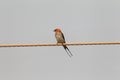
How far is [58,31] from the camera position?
500 inches

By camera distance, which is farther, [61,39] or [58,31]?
[58,31]

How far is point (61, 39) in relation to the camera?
11.6m

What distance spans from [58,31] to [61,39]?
1137mm

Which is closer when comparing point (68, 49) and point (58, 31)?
point (68, 49)

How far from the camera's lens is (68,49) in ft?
36.8

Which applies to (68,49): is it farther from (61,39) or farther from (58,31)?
(58,31)

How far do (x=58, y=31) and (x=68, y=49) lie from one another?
1585mm

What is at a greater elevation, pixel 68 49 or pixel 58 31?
pixel 58 31

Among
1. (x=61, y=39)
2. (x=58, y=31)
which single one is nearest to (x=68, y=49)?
(x=61, y=39)

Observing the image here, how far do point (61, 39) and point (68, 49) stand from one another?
1.60 feet
